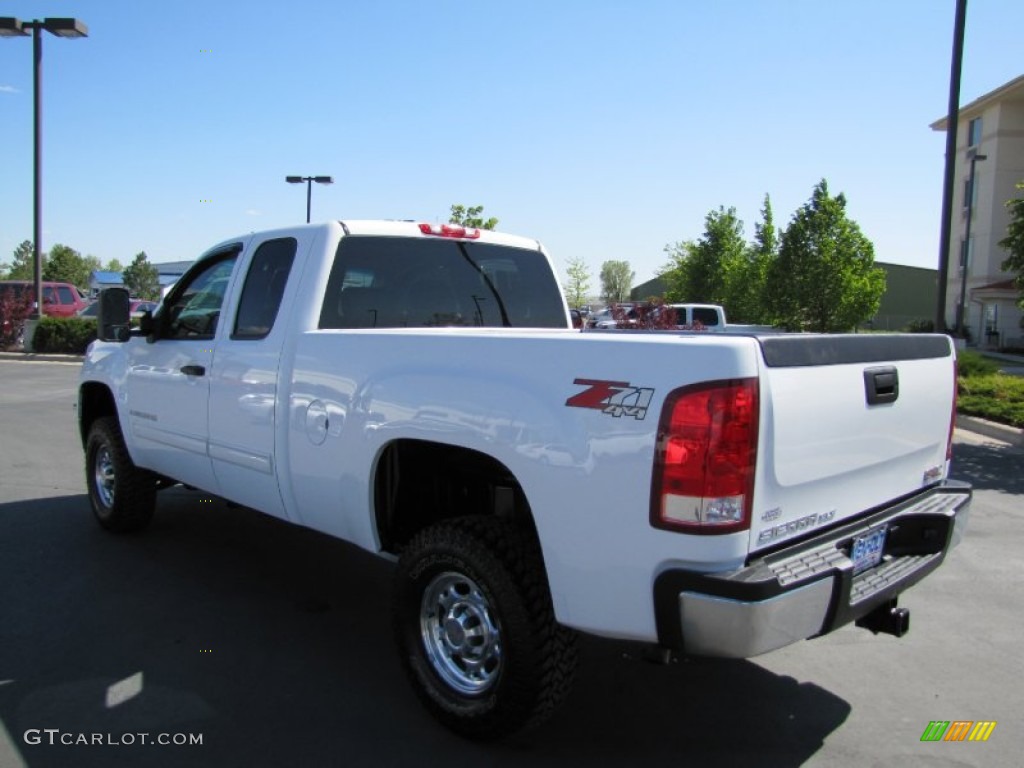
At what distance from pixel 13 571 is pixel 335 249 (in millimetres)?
2953

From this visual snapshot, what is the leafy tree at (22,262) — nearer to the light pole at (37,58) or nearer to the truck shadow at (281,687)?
the light pole at (37,58)

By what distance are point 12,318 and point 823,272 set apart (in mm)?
22633

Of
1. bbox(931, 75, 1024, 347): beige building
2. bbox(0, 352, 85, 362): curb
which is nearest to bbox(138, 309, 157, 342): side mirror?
bbox(0, 352, 85, 362): curb

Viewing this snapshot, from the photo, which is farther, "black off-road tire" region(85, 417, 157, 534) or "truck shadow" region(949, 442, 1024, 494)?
"truck shadow" region(949, 442, 1024, 494)

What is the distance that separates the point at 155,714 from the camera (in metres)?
3.21

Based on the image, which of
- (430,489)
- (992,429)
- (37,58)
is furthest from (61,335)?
(992,429)

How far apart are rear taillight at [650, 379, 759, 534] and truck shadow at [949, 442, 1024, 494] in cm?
653

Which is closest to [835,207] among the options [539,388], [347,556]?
[347,556]

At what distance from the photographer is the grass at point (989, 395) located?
455 inches

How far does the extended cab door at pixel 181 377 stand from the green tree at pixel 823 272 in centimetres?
2074

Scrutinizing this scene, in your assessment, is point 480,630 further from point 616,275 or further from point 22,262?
point 616,275

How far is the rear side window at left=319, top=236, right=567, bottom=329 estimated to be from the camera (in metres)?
3.97

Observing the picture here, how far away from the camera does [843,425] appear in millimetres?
2715

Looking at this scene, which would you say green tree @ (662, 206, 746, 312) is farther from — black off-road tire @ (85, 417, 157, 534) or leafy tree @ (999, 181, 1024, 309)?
black off-road tire @ (85, 417, 157, 534)
